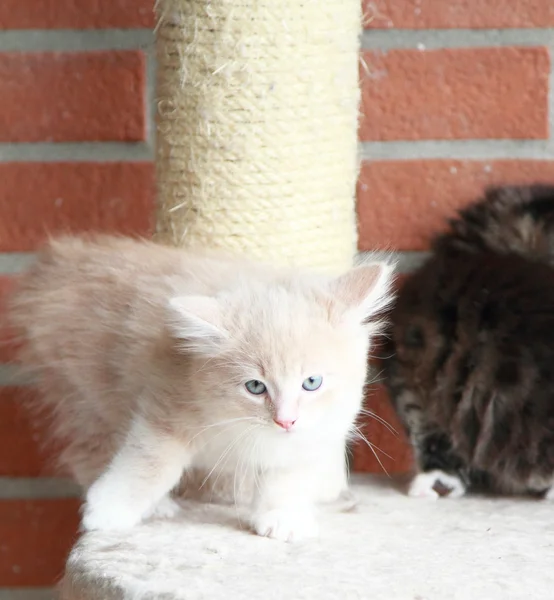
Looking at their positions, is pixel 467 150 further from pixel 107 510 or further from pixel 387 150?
pixel 107 510

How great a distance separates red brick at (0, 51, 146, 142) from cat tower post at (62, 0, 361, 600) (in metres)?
0.23

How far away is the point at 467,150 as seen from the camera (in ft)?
4.70

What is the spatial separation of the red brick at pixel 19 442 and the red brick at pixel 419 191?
618 mm

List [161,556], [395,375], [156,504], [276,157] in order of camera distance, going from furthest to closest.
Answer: [395,375] → [276,157] → [156,504] → [161,556]

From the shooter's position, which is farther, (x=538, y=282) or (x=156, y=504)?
(x=538, y=282)

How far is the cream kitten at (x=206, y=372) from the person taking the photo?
36.6 inches

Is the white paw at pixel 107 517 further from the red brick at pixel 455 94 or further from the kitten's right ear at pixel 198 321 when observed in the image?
the red brick at pixel 455 94

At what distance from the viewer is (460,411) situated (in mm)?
1173

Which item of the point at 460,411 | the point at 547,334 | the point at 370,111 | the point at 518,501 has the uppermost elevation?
the point at 370,111

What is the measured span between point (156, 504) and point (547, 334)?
523 millimetres

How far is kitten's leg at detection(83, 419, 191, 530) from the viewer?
37.2 inches

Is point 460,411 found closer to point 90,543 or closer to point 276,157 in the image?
point 276,157

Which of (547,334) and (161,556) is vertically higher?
(547,334)

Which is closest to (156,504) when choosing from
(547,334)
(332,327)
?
(332,327)
